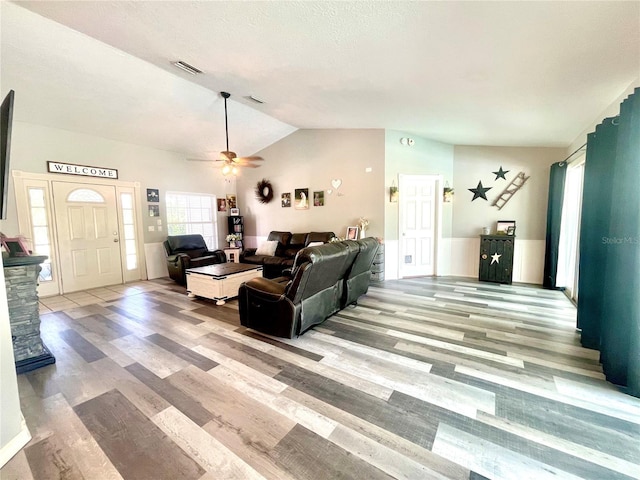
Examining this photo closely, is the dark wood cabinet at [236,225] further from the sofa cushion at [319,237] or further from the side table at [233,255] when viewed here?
the sofa cushion at [319,237]

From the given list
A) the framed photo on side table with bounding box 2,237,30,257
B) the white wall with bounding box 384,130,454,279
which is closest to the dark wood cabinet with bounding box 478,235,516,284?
the white wall with bounding box 384,130,454,279

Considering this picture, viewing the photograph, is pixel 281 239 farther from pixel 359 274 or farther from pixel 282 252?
pixel 359 274

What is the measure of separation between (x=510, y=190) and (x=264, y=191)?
554 centimetres

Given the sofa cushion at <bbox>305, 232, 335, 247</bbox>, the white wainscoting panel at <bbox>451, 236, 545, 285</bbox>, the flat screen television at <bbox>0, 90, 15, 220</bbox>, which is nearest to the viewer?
the flat screen television at <bbox>0, 90, 15, 220</bbox>

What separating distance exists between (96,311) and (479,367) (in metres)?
4.93

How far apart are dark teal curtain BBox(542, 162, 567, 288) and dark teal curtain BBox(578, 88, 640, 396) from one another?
7.23 ft

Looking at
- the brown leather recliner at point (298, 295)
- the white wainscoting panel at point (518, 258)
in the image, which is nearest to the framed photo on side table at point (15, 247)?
the brown leather recliner at point (298, 295)

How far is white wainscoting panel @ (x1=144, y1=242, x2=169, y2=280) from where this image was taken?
5.91m

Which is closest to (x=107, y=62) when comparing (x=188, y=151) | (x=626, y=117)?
(x=188, y=151)

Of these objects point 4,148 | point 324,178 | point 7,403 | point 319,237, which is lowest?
point 7,403

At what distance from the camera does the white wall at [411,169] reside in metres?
5.31

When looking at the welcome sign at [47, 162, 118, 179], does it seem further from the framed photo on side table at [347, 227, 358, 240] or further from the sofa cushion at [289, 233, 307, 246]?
the framed photo on side table at [347, 227, 358, 240]

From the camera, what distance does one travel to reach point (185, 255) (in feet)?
17.4

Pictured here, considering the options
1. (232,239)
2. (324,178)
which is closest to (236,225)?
(232,239)
